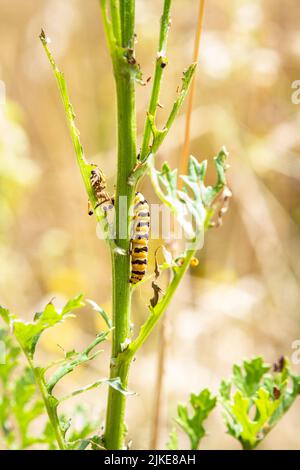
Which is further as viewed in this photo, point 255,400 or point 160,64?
point 255,400

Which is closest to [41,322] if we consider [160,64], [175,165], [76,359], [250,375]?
[76,359]

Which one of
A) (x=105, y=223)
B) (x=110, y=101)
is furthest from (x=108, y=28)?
(x=110, y=101)

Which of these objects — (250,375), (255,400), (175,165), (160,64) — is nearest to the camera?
(160,64)

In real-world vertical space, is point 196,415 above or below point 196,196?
below

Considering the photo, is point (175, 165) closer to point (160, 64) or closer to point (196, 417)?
point (196, 417)

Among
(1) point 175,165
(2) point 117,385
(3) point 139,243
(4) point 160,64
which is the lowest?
(2) point 117,385

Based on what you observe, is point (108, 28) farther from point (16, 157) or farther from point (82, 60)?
point (82, 60)

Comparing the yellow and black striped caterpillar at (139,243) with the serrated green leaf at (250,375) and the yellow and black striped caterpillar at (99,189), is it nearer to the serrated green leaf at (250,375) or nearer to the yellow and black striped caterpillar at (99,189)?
the yellow and black striped caterpillar at (99,189)
